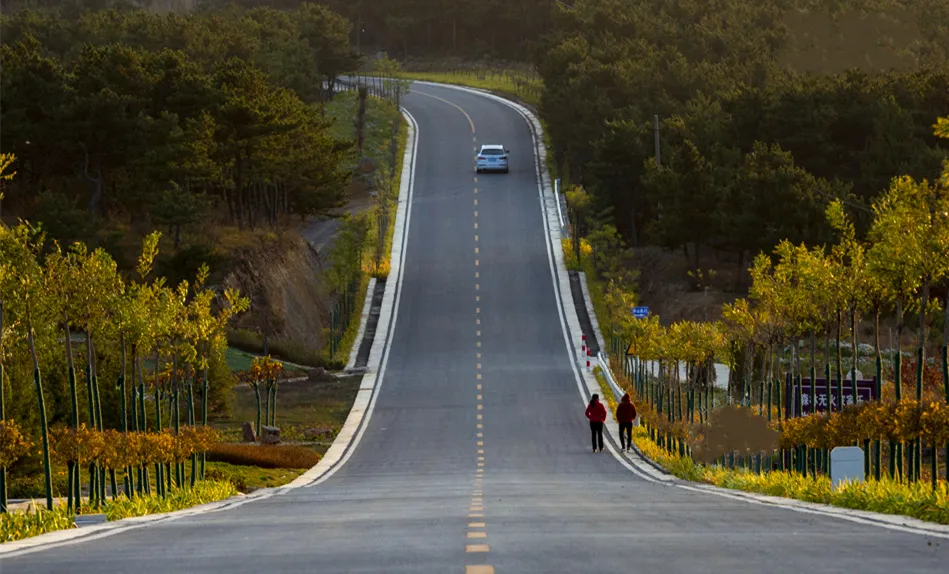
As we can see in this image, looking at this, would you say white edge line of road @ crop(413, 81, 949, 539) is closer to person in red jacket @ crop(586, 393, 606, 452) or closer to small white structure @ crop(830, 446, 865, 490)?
person in red jacket @ crop(586, 393, 606, 452)

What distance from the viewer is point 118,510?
73.7ft

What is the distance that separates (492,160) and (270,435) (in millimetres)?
68660

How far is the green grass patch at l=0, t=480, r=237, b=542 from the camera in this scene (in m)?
18.5

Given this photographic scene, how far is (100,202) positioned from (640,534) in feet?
220

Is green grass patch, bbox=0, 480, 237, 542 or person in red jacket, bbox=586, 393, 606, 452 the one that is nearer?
green grass patch, bbox=0, 480, 237, 542

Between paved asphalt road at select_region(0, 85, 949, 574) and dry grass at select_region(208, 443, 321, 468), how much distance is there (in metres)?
2.07

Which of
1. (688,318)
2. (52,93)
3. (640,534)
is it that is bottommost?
(688,318)

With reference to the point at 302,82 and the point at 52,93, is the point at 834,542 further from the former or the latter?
the point at 302,82

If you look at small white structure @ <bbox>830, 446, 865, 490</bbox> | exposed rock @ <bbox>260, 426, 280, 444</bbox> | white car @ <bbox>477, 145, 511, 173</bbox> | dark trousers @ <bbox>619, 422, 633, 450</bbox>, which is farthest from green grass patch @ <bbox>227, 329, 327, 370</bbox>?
small white structure @ <bbox>830, 446, 865, 490</bbox>

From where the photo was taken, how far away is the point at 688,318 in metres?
77.9

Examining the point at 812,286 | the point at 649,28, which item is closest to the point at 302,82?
the point at 649,28

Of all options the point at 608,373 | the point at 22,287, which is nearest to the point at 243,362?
the point at 608,373

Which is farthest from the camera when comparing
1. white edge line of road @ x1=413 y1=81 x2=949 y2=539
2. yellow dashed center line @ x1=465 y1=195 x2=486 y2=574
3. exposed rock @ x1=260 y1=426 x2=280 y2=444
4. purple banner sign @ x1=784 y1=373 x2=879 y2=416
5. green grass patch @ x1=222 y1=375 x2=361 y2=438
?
green grass patch @ x1=222 y1=375 x2=361 y2=438

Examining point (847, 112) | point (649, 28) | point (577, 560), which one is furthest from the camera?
point (649, 28)
